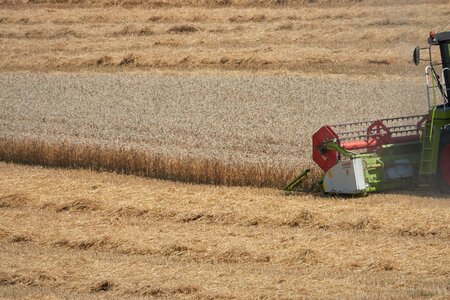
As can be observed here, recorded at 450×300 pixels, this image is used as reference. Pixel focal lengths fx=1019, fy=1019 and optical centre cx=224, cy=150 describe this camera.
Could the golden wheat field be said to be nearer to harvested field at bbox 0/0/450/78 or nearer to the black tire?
harvested field at bbox 0/0/450/78

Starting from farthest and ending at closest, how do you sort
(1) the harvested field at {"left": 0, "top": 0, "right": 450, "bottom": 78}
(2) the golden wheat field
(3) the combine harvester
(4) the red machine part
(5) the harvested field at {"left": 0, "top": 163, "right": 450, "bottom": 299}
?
(1) the harvested field at {"left": 0, "top": 0, "right": 450, "bottom": 78} → (4) the red machine part → (3) the combine harvester → (2) the golden wheat field → (5) the harvested field at {"left": 0, "top": 163, "right": 450, "bottom": 299}

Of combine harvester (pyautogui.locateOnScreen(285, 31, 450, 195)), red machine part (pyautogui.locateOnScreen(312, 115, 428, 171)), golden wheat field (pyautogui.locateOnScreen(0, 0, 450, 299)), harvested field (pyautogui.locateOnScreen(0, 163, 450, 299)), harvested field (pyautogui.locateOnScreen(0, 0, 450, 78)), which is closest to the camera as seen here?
harvested field (pyautogui.locateOnScreen(0, 163, 450, 299))

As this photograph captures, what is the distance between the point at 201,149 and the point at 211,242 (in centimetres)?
660

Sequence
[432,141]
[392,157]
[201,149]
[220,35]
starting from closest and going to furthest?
[432,141] < [392,157] < [201,149] < [220,35]

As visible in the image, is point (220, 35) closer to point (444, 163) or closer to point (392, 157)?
point (392, 157)

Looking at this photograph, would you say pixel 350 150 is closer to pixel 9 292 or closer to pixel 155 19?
pixel 9 292

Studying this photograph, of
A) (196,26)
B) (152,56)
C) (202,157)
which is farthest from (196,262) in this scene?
(196,26)

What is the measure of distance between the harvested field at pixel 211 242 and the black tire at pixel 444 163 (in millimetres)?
607

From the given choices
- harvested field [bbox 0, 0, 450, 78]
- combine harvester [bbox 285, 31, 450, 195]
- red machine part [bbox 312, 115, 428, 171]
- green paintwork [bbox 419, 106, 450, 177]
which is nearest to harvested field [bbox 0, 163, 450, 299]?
combine harvester [bbox 285, 31, 450, 195]

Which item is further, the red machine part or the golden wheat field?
the red machine part

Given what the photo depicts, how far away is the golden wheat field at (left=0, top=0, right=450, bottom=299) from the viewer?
446 inches

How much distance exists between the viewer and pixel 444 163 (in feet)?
51.7

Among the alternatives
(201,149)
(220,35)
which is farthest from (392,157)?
(220,35)

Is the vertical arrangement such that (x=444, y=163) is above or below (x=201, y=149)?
below
